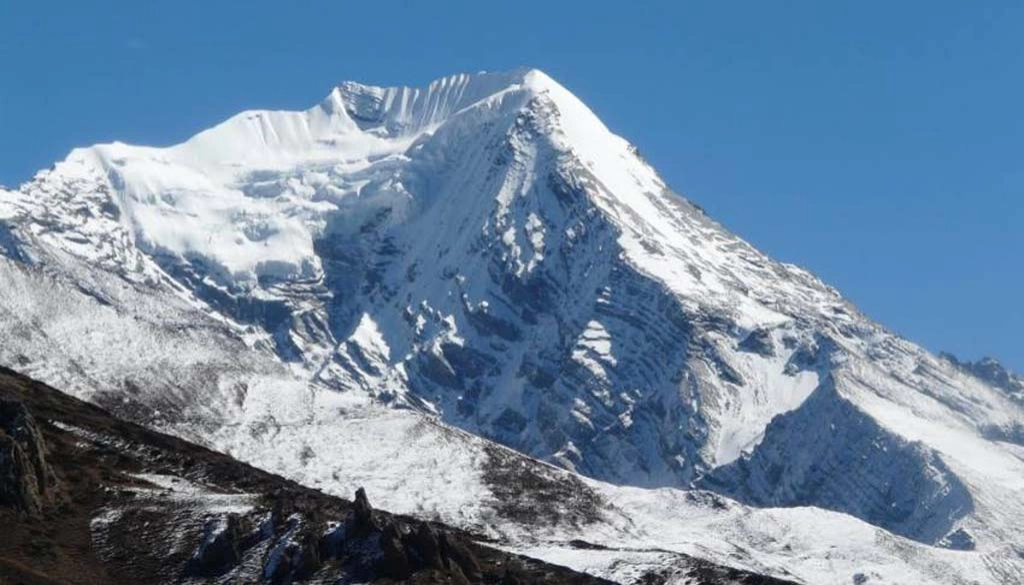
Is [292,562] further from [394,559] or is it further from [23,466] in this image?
[23,466]

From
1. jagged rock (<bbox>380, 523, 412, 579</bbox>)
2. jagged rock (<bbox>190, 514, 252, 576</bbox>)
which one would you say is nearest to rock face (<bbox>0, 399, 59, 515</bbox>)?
jagged rock (<bbox>190, 514, 252, 576</bbox>)

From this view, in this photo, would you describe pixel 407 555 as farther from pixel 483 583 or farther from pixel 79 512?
pixel 79 512

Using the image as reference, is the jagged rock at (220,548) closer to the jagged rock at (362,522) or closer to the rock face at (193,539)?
the rock face at (193,539)

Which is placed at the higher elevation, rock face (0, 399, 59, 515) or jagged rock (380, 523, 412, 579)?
rock face (0, 399, 59, 515)

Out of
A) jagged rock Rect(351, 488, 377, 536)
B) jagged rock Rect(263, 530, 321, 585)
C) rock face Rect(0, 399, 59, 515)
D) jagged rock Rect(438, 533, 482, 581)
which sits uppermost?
rock face Rect(0, 399, 59, 515)

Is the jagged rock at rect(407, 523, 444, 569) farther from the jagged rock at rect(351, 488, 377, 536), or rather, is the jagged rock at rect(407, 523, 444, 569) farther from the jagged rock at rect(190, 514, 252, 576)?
the jagged rock at rect(190, 514, 252, 576)

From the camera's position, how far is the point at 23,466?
170375 millimetres

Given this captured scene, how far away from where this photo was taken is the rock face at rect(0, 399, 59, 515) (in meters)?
168

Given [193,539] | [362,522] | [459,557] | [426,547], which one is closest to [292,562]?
[362,522]

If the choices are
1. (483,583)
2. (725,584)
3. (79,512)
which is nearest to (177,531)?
(79,512)

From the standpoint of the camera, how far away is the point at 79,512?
567 ft

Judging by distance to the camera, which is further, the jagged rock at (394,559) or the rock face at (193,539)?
the jagged rock at (394,559)

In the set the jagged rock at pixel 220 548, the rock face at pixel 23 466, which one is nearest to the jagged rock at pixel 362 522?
the jagged rock at pixel 220 548

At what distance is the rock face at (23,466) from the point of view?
16825 centimetres
